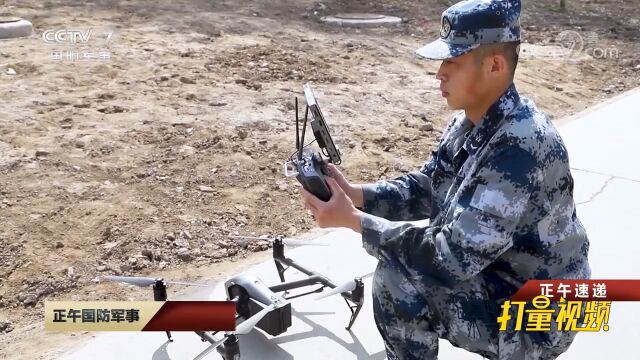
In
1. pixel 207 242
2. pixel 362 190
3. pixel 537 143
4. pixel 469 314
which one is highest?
pixel 537 143

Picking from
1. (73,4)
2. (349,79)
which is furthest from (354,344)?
(73,4)

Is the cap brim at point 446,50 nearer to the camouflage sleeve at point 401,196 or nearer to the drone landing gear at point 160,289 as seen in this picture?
the camouflage sleeve at point 401,196

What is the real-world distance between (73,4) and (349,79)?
4.76m

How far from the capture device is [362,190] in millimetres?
2459

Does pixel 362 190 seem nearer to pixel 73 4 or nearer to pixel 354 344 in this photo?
pixel 354 344

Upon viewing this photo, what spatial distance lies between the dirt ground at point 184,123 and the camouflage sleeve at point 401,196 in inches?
50.4

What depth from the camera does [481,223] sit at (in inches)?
74.2

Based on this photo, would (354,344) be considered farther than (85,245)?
No

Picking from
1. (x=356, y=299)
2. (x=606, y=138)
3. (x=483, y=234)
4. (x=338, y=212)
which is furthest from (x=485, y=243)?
(x=606, y=138)

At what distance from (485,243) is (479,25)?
1.96ft

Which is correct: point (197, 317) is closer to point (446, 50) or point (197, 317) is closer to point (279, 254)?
point (279, 254)

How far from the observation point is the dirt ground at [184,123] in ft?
12.2

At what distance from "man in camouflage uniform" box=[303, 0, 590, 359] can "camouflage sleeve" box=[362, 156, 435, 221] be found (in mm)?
202

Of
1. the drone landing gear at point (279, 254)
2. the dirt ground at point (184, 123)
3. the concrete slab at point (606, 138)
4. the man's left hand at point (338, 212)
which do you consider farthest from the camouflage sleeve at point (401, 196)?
the concrete slab at point (606, 138)
